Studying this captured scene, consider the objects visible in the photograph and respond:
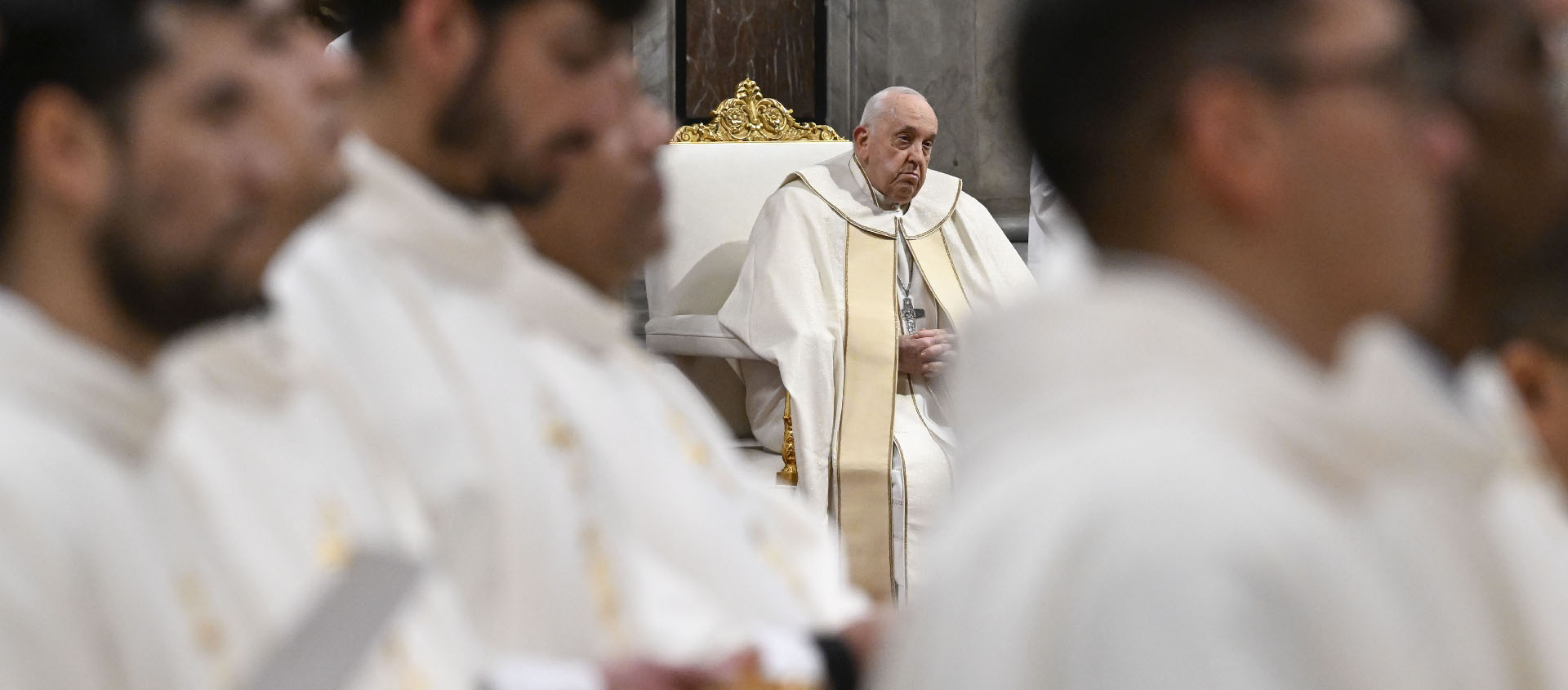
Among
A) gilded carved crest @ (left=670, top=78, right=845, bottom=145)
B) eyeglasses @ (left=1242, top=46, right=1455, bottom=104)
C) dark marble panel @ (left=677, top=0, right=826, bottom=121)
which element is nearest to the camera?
eyeglasses @ (left=1242, top=46, right=1455, bottom=104)

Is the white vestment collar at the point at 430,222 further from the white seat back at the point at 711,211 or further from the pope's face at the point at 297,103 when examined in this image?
the white seat back at the point at 711,211

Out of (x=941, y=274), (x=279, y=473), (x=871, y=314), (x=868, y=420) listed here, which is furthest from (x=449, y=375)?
(x=941, y=274)

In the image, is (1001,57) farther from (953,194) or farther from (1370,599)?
(1370,599)

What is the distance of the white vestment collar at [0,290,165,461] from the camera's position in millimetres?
1208

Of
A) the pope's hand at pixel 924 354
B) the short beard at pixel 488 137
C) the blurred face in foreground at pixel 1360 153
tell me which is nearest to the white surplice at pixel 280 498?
the short beard at pixel 488 137

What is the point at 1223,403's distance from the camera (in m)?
1.01

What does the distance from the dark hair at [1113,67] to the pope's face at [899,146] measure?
17.9 feet

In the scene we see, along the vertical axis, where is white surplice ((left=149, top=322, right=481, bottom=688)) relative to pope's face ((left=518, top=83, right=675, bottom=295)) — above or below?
below

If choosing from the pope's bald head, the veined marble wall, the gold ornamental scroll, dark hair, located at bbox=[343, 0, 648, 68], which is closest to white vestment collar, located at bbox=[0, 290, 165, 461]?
dark hair, located at bbox=[343, 0, 648, 68]

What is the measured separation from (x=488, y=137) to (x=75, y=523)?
65 centimetres

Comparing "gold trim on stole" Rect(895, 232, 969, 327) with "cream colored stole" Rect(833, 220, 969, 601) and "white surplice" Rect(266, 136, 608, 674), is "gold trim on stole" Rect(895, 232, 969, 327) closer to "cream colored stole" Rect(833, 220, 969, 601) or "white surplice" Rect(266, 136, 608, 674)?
"cream colored stole" Rect(833, 220, 969, 601)

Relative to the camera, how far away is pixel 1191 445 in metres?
0.97

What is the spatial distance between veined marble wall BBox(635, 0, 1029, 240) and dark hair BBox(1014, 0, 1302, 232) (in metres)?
7.06

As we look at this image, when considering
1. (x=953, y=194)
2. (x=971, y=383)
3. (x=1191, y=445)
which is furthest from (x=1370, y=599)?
(x=953, y=194)
